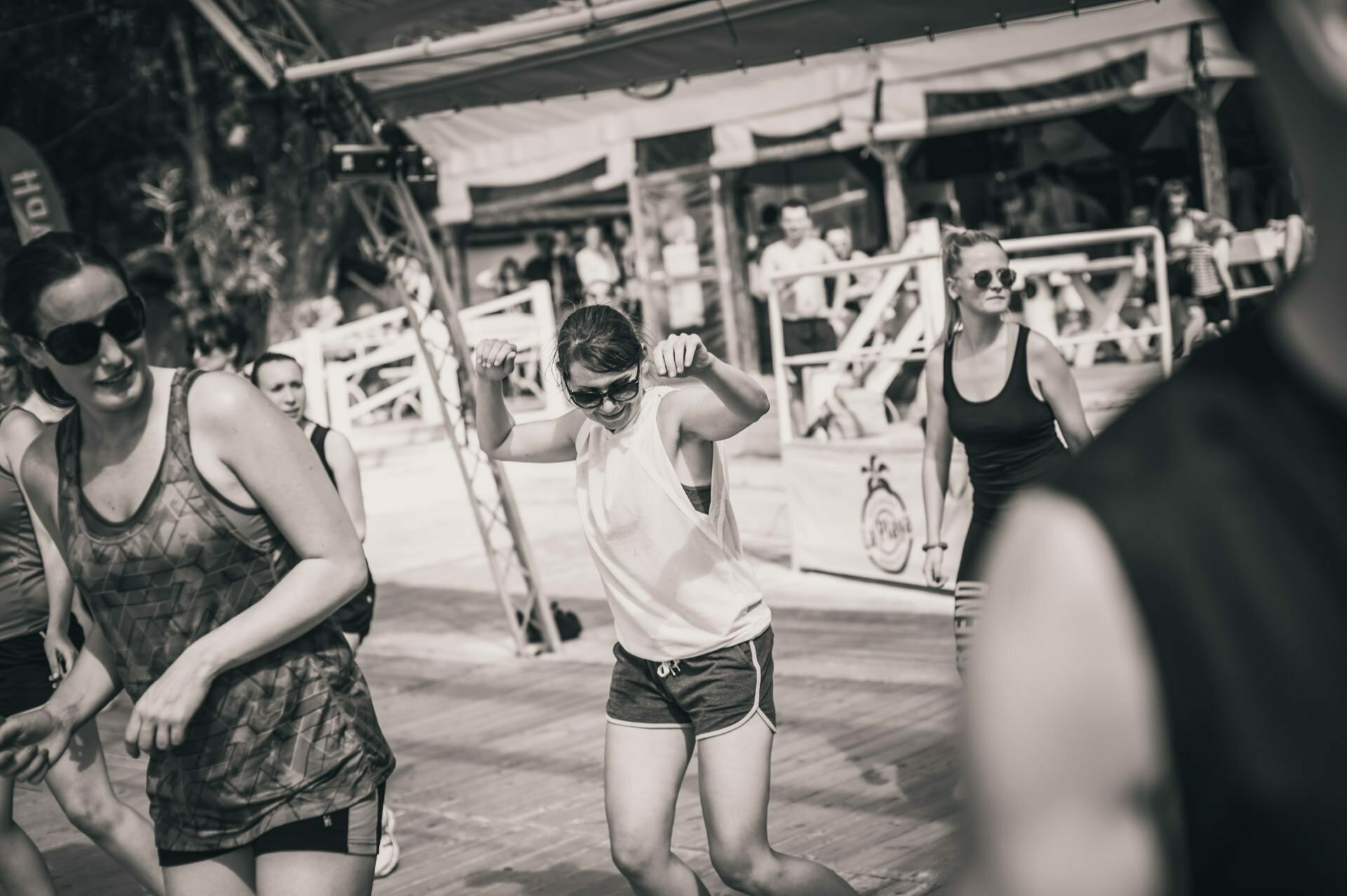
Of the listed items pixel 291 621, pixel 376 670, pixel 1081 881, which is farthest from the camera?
pixel 376 670

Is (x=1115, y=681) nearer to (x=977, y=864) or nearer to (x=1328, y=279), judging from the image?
(x=977, y=864)

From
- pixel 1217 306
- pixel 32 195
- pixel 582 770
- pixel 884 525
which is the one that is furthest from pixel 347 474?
pixel 1217 306

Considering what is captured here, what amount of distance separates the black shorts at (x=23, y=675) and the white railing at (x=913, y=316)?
490cm

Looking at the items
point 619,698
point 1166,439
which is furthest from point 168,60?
point 1166,439

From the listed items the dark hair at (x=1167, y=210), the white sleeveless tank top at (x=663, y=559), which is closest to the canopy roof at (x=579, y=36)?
A: the white sleeveless tank top at (x=663, y=559)

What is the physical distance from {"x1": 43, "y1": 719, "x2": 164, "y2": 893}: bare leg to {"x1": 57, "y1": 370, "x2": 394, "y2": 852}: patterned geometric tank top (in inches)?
47.4

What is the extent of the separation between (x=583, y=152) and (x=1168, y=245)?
251 inches

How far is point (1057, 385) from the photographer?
16.1 feet

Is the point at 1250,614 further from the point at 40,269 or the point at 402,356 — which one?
the point at 402,356

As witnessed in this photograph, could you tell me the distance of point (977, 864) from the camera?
82cm

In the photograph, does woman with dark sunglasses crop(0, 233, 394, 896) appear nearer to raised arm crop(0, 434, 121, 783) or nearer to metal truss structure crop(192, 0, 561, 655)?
raised arm crop(0, 434, 121, 783)

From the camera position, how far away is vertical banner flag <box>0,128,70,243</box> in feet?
31.4

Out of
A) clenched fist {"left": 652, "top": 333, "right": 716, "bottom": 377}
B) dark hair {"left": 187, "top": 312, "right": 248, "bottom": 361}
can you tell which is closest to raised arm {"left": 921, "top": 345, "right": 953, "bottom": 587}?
clenched fist {"left": 652, "top": 333, "right": 716, "bottom": 377}

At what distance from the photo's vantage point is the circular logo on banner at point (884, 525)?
8.79 meters
